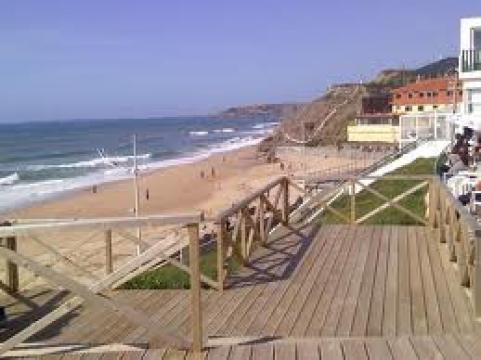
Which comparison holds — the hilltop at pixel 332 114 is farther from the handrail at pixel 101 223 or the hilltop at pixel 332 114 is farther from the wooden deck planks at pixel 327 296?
the handrail at pixel 101 223

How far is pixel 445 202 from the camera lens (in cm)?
912

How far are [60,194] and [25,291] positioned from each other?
116ft

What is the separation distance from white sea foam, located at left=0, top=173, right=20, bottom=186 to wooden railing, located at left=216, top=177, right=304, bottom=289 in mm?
40911

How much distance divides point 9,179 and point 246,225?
1799 inches

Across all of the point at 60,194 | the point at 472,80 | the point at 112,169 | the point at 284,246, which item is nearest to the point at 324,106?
the point at 112,169

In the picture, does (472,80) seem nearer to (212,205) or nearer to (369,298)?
(212,205)

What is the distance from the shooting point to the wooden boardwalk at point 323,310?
18.2 ft

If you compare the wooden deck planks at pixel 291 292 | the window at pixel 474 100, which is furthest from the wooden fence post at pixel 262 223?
the window at pixel 474 100

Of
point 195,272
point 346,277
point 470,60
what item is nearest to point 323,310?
point 346,277

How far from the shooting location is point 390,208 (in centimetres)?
1673

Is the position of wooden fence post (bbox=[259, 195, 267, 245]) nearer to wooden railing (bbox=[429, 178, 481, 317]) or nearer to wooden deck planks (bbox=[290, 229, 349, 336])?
wooden deck planks (bbox=[290, 229, 349, 336])

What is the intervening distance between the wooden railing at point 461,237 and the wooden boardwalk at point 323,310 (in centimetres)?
18

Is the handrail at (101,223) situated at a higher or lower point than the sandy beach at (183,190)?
higher

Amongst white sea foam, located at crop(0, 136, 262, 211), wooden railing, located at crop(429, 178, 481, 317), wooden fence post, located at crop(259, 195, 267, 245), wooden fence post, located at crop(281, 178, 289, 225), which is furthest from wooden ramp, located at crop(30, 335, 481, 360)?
white sea foam, located at crop(0, 136, 262, 211)
